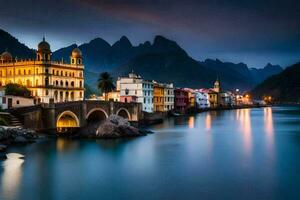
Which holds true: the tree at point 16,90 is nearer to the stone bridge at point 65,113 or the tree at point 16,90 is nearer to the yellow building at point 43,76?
the yellow building at point 43,76

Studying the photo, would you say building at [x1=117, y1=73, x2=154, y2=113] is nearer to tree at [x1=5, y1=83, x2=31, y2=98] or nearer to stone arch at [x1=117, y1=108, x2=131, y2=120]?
stone arch at [x1=117, y1=108, x2=131, y2=120]

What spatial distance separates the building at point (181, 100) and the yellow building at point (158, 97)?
67.3 feet

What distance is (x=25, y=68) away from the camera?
335 ft

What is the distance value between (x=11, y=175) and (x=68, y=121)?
37.3m

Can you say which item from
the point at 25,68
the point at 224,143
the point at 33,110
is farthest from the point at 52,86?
the point at 224,143

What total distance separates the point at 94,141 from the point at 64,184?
30793 mm

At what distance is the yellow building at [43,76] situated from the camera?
328 ft

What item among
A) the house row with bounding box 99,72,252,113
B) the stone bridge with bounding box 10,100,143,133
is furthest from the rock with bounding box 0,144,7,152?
the house row with bounding box 99,72,252,113

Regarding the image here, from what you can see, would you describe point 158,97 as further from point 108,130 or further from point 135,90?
point 108,130

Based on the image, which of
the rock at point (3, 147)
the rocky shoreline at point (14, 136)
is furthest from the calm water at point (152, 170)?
the rocky shoreline at point (14, 136)

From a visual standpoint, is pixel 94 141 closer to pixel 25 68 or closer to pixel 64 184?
pixel 64 184

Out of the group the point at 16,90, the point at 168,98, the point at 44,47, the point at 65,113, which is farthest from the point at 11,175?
the point at 168,98

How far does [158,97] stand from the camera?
13475cm

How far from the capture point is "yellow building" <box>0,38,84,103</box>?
10012 cm
